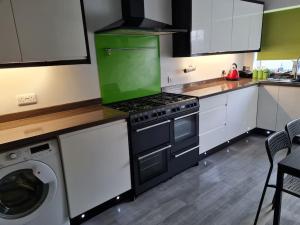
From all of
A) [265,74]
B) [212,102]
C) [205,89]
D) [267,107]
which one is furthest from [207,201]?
[265,74]

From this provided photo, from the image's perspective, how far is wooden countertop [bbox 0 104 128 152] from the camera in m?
1.57

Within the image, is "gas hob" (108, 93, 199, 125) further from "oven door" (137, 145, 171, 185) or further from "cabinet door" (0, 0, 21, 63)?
"cabinet door" (0, 0, 21, 63)

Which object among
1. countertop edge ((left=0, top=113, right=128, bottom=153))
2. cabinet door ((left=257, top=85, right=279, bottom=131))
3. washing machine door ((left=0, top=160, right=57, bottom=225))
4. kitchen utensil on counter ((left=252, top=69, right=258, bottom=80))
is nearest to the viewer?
countertop edge ((left=0, top=113, right=128, bottom=153))

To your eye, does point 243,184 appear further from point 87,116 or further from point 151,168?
point 87,116

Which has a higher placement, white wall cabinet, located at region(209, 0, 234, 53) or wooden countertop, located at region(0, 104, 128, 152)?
white wall cabinet, located at region(209, 0, 234, 53)

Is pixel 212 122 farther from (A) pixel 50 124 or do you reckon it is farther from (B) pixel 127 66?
(A) pixel 50 124

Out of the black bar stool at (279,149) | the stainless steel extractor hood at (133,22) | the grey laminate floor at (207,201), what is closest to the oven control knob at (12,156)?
the grey laminate floor at (207,201)

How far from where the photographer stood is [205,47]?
3.04 meters

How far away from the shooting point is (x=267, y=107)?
3.67 meters

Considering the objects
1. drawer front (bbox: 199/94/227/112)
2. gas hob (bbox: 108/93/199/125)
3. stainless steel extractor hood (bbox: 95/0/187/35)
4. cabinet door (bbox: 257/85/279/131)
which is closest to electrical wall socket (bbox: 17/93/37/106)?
gas hob (bbox: 108/93/199/125)

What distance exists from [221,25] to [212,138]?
60.7 inches


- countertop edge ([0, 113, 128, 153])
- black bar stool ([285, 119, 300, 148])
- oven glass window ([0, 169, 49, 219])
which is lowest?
oven glass window ([0, 169, 49, 219])

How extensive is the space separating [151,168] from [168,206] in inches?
15.8

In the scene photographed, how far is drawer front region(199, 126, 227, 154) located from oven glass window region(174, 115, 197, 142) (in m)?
0.23
